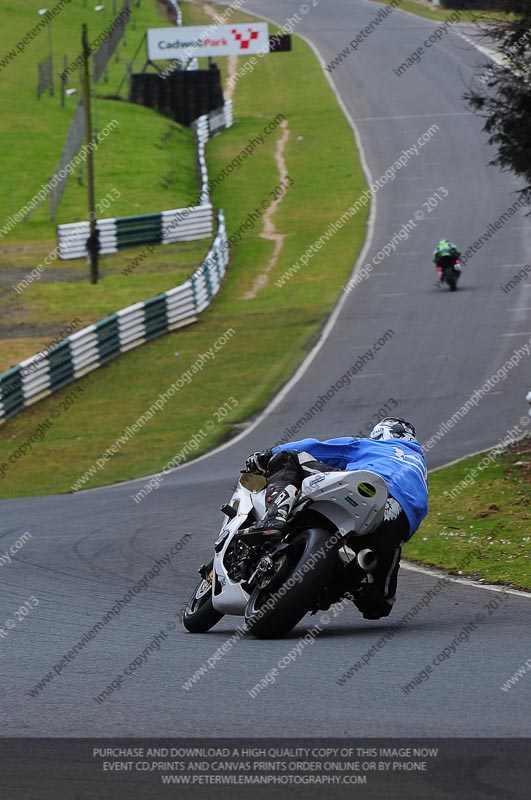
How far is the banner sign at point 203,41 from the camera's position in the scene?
2370 inches

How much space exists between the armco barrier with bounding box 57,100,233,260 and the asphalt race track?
248 inches

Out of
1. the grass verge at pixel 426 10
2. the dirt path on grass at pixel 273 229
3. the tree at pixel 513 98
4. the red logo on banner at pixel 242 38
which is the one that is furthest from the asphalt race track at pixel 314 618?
the grass verge at pixel 426 10

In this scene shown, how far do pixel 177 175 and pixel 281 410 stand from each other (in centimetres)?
2824

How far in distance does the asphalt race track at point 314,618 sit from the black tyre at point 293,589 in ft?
0.38

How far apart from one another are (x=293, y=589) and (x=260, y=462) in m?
0.96

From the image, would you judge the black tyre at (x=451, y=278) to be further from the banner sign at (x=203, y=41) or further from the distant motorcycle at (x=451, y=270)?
the banner sign at (x=203, y=41)

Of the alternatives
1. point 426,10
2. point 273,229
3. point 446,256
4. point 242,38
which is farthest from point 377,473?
point 426,10


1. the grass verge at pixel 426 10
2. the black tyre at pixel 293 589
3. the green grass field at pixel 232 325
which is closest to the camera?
the black tyre at pixel 293 589

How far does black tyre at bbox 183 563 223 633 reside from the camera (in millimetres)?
8117

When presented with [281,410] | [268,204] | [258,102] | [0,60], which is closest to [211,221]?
[268,204]
